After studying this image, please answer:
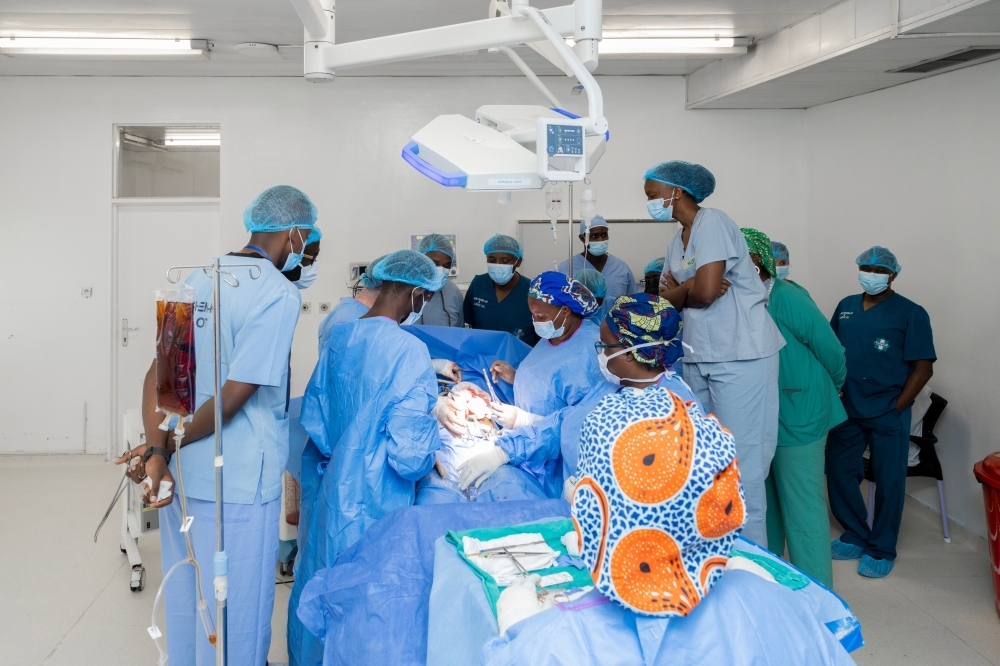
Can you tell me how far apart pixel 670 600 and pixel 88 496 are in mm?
4200

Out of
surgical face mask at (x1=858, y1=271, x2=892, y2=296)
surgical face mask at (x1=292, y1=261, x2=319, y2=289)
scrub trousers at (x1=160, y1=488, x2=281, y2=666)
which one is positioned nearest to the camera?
scrub trousers at (x1=160, y1=488, x2=281, y2=666)

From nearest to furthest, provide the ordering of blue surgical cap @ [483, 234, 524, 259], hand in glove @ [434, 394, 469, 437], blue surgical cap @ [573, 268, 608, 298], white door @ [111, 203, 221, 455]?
hand in glove @ [434, 394, 469, 437], blue surgical cap @ [573, 268, 608, 298], blue surgical cap @ [483, 234, 524, 259], white door @ [111, 203, 221, 455]

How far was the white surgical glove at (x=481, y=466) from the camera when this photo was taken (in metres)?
2.55

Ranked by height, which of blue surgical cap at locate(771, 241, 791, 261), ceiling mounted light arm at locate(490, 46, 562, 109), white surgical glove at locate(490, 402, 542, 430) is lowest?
white surgical glove at locate(490, 402, 542, 430)

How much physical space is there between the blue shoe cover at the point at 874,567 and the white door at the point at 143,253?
4261 mm

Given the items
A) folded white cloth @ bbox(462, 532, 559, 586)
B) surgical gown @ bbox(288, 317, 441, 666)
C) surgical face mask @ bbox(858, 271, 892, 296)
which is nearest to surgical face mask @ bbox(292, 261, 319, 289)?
surgical gown @ bbox(288, 317, 441, 666)

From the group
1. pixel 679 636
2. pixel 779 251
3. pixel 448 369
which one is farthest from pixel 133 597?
pixel 779 251

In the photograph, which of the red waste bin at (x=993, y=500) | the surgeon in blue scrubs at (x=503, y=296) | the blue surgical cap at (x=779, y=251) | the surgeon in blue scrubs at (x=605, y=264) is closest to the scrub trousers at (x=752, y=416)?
the red waste bin at (x=993, y=500)

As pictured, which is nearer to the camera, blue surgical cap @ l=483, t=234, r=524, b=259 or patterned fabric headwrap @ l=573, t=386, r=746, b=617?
patterned fabric headwrap @ l=573, t=386, r=746, b=617

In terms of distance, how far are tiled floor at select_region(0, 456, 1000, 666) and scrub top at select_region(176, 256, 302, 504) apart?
1.03 m

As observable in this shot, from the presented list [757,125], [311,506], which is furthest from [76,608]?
[757,125]

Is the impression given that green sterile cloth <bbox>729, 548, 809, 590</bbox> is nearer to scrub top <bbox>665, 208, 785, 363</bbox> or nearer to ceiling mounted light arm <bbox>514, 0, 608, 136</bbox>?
ceiling mounted light arm <bbox>514, 0, 608, 136</bbox>

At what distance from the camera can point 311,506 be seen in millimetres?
2625

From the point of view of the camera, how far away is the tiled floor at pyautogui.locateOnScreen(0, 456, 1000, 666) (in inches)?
111
